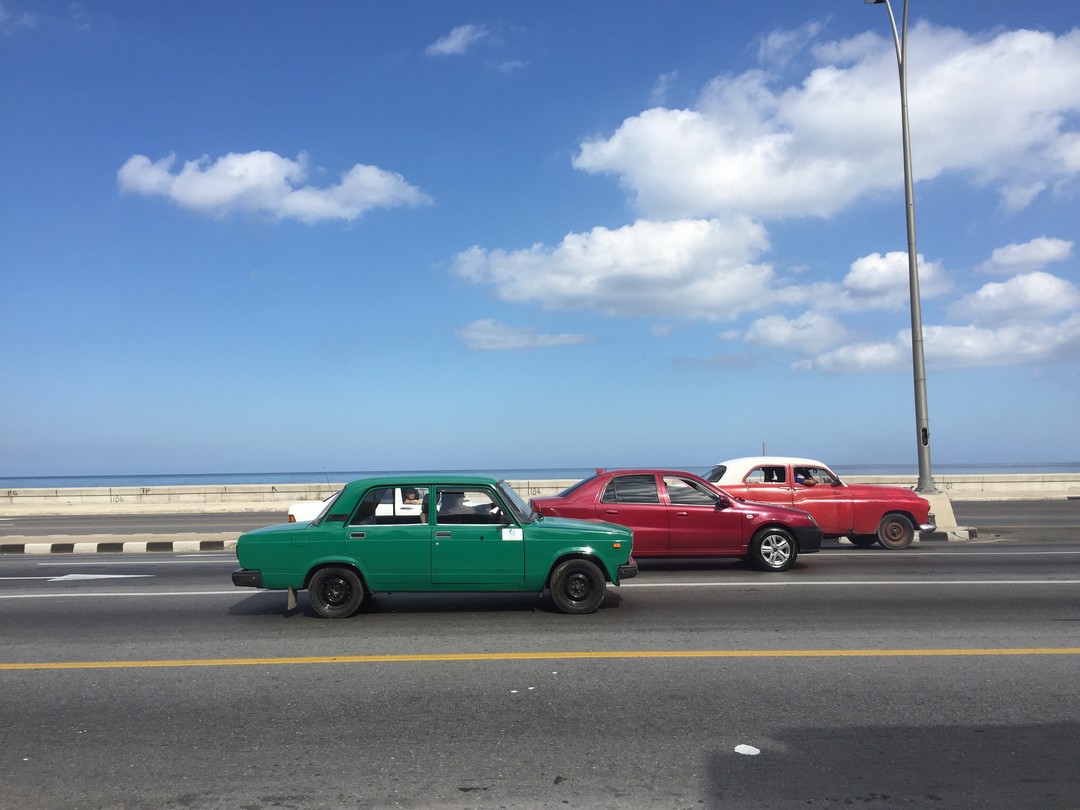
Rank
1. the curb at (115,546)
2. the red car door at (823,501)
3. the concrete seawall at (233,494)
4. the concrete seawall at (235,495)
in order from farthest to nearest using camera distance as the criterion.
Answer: the concrete seawall at (233,494) < the concrete seawall at (235,495) < the curb at (115,546) < the red car door at (823,501)

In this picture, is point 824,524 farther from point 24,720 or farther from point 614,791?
point 24,720

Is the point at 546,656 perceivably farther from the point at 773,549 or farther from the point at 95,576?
the point at 95,576

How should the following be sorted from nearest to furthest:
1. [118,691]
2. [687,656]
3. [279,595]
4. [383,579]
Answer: [118,691]
[687,656]
[383,579]
[279,595]

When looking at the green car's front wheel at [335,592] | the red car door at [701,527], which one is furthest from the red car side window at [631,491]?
the green car's front wheel at [335,592]

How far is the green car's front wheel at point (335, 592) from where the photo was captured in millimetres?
8883

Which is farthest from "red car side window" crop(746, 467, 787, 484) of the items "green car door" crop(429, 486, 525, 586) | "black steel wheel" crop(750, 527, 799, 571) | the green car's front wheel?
the green car's front wheel

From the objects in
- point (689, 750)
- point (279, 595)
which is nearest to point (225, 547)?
point (279, 595)

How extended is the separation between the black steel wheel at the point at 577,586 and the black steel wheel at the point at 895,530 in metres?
8.21

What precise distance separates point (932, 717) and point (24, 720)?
5.89m

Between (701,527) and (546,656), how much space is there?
5186 millimetres

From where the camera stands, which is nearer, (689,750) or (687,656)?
(689,750)

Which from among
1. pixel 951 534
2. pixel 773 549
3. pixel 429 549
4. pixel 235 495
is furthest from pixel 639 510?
pixel 235 495

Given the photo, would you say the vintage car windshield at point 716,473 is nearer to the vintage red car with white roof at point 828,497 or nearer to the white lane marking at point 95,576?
the vintage red car with white roof at point 828,497

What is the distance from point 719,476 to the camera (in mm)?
15086
